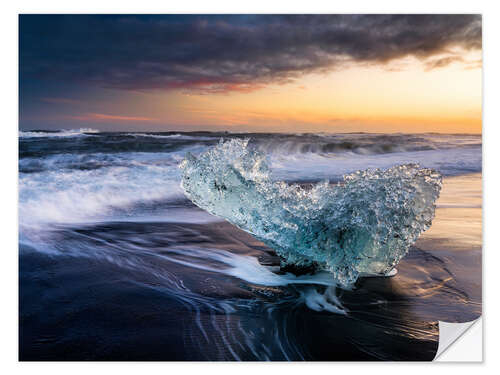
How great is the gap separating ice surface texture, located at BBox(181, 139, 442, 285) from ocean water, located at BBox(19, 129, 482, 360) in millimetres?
316

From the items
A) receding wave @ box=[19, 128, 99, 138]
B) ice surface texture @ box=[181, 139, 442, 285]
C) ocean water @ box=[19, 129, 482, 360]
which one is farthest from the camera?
receding wave @ box=[19, 128, 99, 138]

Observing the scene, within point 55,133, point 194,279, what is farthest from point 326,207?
point 55,133

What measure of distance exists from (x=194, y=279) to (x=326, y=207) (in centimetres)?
115

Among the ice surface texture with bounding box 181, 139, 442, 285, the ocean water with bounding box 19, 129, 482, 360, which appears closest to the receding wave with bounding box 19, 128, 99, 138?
the ocean water with bounding box 19, 129, 482, 360

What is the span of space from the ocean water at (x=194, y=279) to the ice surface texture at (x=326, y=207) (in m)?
0.32

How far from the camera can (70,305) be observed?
8.04 feet

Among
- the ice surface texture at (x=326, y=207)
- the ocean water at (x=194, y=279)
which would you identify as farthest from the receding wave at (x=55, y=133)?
the ice surface texture at (x=326, y=207)

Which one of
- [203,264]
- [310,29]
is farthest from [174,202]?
[310,29]

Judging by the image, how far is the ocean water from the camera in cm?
220

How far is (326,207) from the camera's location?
240 cm

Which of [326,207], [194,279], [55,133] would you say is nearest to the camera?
[326,207]

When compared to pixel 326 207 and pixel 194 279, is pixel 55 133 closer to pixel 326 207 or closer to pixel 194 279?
pixel 194 279

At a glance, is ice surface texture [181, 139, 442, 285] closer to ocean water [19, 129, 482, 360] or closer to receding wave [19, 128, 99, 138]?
ocean water [19, 129, 482, 360]

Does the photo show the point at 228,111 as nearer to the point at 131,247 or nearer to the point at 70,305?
the point at 131,247
